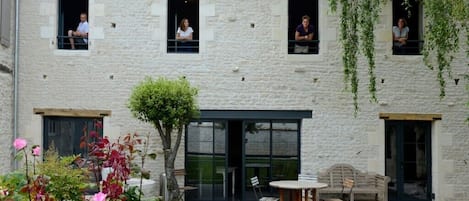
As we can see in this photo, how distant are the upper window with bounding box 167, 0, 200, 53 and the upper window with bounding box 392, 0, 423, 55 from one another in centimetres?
394

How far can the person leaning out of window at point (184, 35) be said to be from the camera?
11133 millimetres

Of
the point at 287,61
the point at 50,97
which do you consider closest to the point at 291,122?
the point at 287,61

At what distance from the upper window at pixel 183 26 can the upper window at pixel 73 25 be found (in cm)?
167

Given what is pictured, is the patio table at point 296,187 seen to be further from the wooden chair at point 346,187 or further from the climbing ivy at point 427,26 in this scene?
the climbing ivy at point 427,26

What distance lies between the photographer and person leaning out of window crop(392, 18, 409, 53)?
1115 cm

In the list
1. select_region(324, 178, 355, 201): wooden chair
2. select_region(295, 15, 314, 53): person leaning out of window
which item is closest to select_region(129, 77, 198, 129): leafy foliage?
select_region(295, 15, 314, 53): person leaning out of window

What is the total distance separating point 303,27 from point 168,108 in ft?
10.9

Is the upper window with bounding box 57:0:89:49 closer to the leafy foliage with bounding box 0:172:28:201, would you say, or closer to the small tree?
the small tree

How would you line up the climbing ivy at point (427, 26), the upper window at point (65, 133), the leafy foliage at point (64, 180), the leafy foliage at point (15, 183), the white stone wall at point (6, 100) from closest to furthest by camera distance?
the leafy foliage at point (15, 183) < the leafy foliage at point (64, 180) < the climbing ivy at point (427, 26) < the white stone wall at point (6, 100) < the upper window at point (65, 133)

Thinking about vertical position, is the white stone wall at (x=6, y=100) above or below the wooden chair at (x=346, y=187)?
above

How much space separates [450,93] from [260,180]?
4.06 m

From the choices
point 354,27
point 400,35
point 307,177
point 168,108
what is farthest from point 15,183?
point 400,35

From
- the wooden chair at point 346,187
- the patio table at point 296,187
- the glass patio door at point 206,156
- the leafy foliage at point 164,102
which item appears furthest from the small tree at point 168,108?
the wooden chair at point 346,187

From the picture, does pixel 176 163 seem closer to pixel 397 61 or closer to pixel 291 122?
pixel 291 122
